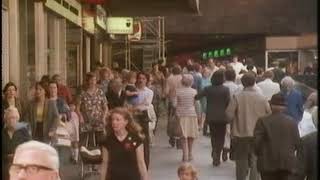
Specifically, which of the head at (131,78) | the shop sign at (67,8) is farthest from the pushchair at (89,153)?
the shop sign at (67,8)

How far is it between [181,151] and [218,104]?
1.61 meters

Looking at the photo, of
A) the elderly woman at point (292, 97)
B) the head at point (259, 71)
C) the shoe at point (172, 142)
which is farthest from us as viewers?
the shoe at point (172, 142)

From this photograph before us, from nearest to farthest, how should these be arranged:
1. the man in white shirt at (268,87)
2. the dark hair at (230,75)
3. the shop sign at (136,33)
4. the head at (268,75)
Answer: the man in white shirt at (268,87) → the head at (268,75) → the dark hair at (230,75) → the shop sign at (136,33)

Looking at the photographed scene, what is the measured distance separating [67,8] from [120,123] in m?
8.97

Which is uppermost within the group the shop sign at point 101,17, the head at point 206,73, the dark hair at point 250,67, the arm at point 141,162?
the shop sign at point 101,17

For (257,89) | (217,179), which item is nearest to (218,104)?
(217,179)

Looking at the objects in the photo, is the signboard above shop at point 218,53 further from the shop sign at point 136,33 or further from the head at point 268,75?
the head at point 268,75

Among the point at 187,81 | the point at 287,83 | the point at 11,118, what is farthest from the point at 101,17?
the point at 11,118

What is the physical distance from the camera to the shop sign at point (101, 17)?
20.2 m

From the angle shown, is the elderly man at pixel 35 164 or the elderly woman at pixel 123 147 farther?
the elderly woman at pixel 123 147

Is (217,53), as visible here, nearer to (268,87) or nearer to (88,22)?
(88,22)

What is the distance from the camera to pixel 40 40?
12.1 metres

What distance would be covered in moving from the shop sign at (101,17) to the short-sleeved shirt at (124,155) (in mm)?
13384

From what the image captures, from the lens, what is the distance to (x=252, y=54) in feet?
46.5
